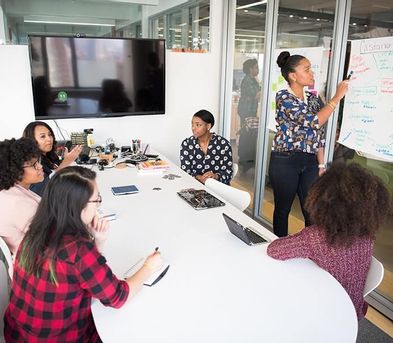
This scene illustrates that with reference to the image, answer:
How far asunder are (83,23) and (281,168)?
127 inches

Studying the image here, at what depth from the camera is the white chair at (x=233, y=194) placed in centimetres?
222

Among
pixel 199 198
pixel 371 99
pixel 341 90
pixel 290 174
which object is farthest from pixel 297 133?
pixel 199 198

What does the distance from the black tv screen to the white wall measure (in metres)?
0.18

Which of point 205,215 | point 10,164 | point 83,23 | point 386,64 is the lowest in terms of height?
point 205,215

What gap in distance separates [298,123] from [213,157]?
849 millimetres

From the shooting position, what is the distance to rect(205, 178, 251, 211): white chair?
7.29 ft

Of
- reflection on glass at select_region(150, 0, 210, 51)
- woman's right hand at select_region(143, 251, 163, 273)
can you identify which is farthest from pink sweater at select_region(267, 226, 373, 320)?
reflection on glass at select_region(150, 0, 210, 51)

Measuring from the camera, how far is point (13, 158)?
170 cm

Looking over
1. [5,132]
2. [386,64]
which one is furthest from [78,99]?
[386,64]

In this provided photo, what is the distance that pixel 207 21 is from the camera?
4.02 m

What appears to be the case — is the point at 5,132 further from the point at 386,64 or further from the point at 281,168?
the point at 386,64

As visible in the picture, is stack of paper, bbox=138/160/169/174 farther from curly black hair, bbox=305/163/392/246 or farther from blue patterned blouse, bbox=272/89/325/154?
curly black hair, bbox=305/163/392/246

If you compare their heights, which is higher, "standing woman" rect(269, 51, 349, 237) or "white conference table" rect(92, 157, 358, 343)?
"standing woman" rect(269, 51, 349, 237)

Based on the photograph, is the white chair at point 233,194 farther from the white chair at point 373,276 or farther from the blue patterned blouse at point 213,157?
the white chair at point 373,276
